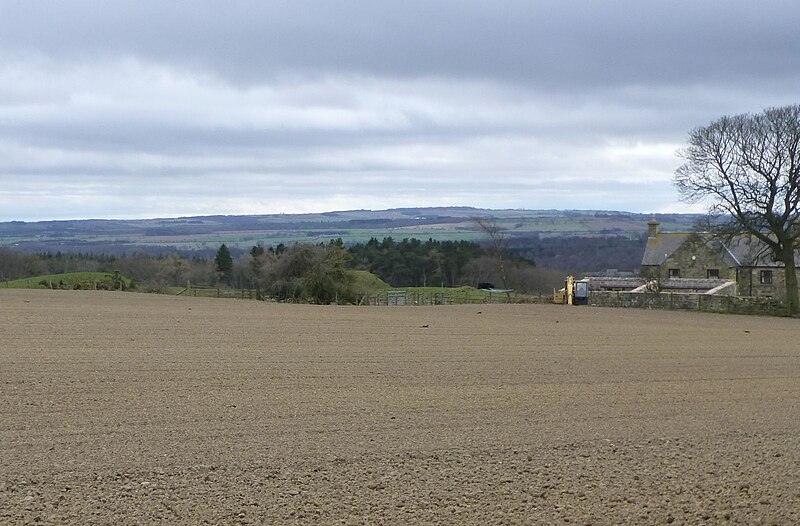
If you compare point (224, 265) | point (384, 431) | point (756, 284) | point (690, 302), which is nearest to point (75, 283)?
point (690, 302)

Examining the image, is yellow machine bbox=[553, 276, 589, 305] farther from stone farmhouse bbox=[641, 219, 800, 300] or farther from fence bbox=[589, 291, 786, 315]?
stone farmhouse bbox=[641, 219, 800, 300]

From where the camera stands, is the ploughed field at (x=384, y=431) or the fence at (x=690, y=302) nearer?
the ploughed field at (x=384, y=431)

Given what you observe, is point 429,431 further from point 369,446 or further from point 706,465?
point 706,465

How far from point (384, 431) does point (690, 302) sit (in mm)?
34950

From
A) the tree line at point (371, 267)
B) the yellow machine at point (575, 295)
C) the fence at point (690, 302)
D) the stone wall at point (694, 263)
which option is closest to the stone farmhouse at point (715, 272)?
the stone wall at point (694, 263)

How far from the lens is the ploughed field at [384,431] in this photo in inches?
329

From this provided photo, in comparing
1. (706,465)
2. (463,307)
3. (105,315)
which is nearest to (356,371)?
(706,465)

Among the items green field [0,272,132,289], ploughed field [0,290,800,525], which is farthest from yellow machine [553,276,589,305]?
green field [0,272,132,289]

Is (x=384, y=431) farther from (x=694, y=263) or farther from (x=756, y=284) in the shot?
(x=756, y=284)

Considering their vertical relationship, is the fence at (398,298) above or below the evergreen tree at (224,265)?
below

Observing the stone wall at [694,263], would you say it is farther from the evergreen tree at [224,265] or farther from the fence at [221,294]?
the evergreen tree at [224,265]

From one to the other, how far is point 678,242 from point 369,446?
5206cm

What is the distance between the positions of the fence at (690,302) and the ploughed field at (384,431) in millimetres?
21119

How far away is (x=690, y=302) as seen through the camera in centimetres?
4334
